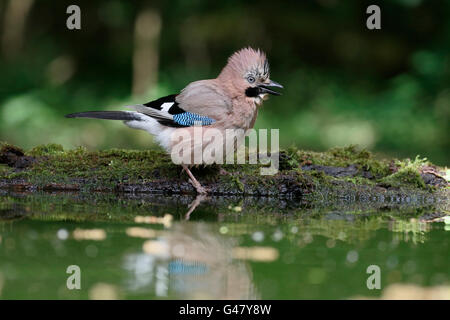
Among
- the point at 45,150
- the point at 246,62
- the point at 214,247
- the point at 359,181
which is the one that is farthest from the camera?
the point at 45,150

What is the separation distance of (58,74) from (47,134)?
4.62 meters

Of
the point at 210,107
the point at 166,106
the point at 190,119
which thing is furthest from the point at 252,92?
the point at 166,106

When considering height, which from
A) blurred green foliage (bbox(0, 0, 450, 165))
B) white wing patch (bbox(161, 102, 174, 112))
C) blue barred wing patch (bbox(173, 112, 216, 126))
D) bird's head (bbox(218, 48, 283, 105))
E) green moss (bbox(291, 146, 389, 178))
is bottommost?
green moss (bbox(291, 146, 389, 178))

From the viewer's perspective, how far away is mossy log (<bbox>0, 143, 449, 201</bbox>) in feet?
24.2

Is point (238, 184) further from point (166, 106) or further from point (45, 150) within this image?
point (45, 150)

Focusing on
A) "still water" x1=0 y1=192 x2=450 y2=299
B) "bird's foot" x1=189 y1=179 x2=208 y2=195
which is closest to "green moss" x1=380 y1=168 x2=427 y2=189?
"still water" x1=0 y1=192 x2=450 y2=299

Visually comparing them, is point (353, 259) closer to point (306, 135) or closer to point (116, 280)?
point (116, 280)

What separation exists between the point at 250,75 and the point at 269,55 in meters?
11.6

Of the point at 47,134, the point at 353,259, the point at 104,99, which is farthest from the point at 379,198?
the point at 104,99

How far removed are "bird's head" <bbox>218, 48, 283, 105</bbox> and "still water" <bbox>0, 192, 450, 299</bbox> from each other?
1170 mm

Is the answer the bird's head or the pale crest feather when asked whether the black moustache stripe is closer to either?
the bird's head

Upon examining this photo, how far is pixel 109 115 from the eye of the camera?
7539 millimetres

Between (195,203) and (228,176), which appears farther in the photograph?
(228,176)

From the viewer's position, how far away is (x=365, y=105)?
16906mm
